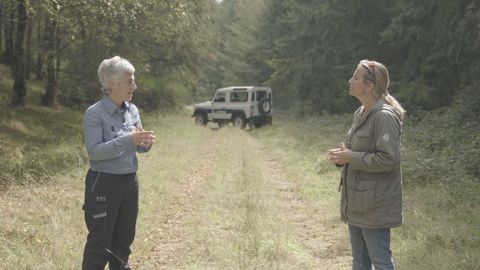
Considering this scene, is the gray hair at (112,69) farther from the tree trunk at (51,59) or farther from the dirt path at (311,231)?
the tree trunk at (51,59)

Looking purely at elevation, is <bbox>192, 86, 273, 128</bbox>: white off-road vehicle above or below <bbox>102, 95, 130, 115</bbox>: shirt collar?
below

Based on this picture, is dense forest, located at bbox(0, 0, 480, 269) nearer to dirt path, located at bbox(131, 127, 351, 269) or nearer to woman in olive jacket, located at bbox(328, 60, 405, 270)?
dirt path, located at bbox(131, 127, 351, 269)

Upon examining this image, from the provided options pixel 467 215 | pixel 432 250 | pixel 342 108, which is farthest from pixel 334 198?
pixel 342 108

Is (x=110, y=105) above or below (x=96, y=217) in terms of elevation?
above

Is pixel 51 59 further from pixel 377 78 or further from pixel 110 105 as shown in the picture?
pixel 377 78

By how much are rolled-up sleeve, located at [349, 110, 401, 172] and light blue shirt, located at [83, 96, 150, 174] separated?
1.71 meters

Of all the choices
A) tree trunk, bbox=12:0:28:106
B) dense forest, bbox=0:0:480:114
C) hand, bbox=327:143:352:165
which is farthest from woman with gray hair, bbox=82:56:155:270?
tree trunk, bbox=12:0:28:106

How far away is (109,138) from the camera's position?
381 centimetres

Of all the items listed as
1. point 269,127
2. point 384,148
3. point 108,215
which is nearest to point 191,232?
point 108,215

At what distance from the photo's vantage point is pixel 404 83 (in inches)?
717

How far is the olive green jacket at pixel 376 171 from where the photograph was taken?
3.34 m

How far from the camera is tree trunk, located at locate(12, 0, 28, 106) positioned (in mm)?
14500

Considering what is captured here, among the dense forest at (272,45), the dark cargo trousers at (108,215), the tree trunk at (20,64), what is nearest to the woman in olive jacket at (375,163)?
the dark cargo trousers at (108,215)

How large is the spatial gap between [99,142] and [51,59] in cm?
1445
